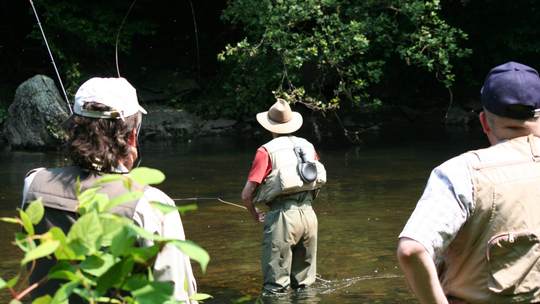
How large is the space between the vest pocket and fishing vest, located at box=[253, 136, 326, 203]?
446cm

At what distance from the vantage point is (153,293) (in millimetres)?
1750

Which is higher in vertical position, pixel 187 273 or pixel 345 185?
pixel 187 273

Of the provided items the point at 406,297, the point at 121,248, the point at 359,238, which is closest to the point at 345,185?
the point at 359,238

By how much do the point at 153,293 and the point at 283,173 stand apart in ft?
17.8

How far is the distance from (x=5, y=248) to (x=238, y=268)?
2567mm

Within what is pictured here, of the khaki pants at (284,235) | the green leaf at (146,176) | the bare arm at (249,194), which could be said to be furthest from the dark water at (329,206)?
the green leaf at (146,176)

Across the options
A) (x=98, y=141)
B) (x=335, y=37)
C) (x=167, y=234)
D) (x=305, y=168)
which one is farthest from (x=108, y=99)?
(x=335, y=37)

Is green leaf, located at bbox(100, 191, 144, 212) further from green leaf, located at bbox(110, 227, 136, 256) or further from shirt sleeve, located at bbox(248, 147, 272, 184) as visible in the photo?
shirt sleeve, located at bbox(248, 147, 272, 184)

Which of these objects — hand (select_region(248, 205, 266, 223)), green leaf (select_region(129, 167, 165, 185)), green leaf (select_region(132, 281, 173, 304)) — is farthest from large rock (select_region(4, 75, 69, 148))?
green leaf (select_region(132, 281, 173, 304))

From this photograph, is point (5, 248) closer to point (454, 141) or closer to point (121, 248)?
point (121, 248)

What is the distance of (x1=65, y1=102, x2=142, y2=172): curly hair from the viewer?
2.85 m

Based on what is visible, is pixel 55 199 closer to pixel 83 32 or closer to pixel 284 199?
pixel 284 199

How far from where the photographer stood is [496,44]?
73.5ft

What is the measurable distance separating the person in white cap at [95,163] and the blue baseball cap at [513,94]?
3.35 ft
